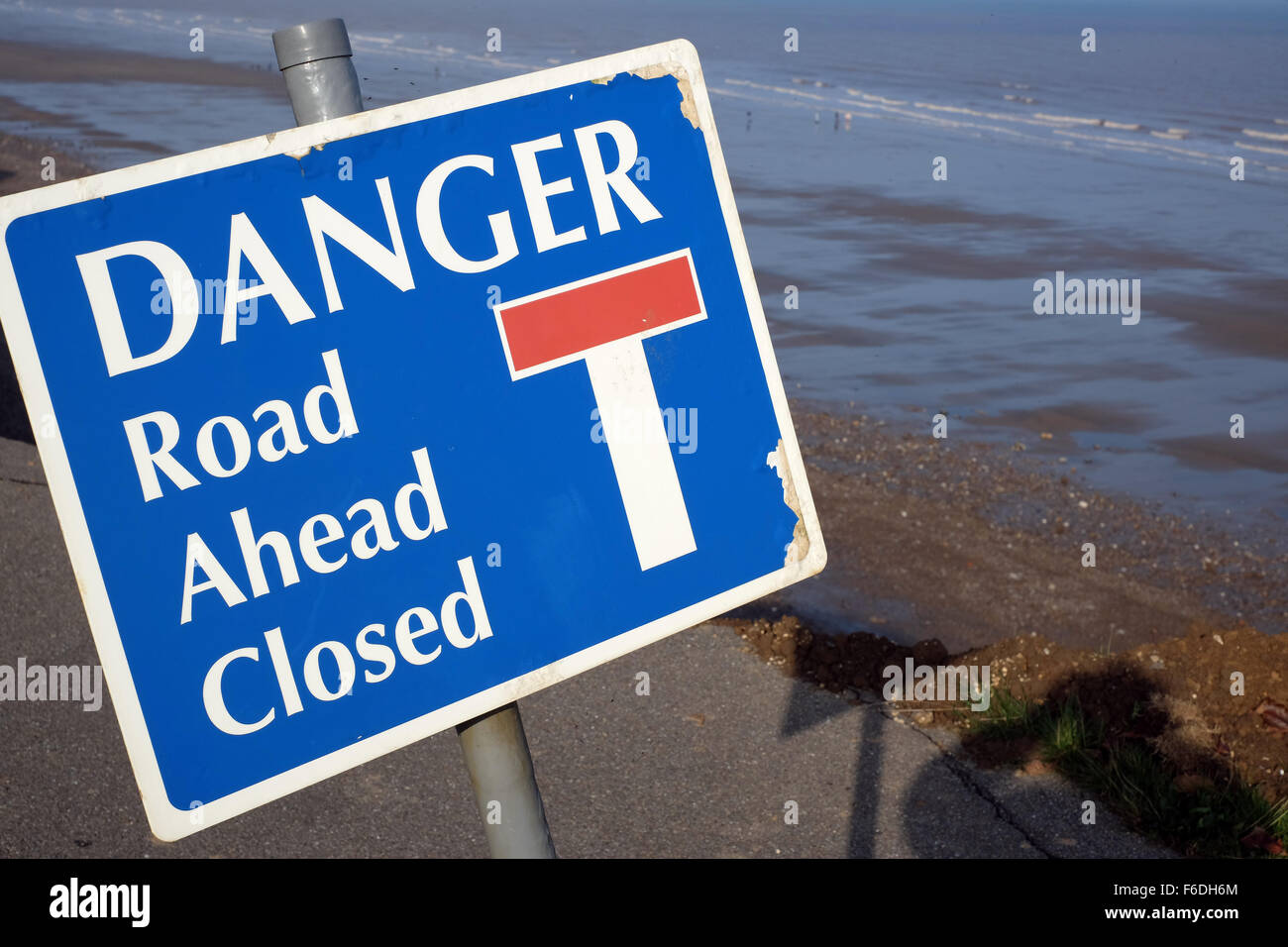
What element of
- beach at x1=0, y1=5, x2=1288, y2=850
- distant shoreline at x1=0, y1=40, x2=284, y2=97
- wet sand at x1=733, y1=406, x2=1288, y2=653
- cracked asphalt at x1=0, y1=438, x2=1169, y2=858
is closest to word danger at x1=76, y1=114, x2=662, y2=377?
cracked asphalt at x1=0, y1=438, x2=1169, y2=858

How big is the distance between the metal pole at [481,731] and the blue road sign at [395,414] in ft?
0.09

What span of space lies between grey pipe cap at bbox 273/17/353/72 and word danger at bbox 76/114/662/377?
145 mm

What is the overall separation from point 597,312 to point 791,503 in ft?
1.18

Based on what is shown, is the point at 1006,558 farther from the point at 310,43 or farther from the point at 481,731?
the point at 310,43

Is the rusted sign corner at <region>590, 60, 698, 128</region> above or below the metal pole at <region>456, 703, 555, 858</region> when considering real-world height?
above

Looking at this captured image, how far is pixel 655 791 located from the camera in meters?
4.44

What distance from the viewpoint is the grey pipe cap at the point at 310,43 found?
1.20 metres

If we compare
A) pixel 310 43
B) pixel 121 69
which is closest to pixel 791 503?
pixel 310 43

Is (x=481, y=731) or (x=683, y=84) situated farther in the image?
(x=683, y=84)

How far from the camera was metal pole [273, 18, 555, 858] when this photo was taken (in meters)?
1.22

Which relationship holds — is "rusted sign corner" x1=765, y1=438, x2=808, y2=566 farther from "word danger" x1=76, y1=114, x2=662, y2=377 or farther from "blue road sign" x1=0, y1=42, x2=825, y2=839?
"word danger" x1=76, y1=114, x2=662, y2=377

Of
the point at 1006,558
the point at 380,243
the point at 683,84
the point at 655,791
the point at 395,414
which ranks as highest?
the point at 683,84

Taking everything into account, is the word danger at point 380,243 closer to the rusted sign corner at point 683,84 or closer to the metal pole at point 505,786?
the rusted sign corner at point 683,84

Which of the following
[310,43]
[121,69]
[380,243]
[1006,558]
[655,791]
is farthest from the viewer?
[121,69]
